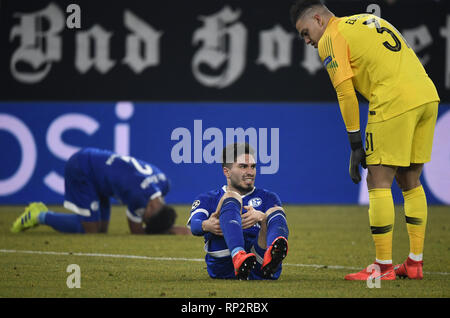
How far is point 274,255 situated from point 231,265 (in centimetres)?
48

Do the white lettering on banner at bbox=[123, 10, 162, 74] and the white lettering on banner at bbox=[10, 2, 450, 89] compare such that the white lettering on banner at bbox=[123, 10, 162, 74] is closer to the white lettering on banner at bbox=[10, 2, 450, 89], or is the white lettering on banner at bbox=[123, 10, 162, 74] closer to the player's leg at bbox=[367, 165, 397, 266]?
the white lettering on banner at bbox=[10, 2, 450, 89]

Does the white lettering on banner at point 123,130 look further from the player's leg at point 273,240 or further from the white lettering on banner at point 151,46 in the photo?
the player's leg at point 273,240

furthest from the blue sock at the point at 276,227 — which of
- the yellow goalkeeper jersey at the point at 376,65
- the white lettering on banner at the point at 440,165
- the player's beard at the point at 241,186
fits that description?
the white lettering on banner at the point at 440,165

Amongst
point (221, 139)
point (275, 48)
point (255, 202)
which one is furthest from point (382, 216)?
point (275, 48)

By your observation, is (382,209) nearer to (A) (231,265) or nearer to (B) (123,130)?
(A) (231,265)

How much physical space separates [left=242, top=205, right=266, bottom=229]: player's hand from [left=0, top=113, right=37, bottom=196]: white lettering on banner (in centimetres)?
711

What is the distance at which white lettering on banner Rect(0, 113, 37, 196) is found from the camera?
11898 millimetres

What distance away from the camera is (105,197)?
9117 mm

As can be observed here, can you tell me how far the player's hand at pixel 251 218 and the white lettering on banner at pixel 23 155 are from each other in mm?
7108

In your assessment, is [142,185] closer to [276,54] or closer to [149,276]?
[149,276]

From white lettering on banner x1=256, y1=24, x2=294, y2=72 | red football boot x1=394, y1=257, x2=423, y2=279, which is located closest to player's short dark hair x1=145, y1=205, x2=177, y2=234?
red football boot x1=394, y1=257, x2=423, y2=279

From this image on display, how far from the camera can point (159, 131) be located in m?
12.3

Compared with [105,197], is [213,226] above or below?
above

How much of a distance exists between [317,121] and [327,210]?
4.55 feet
